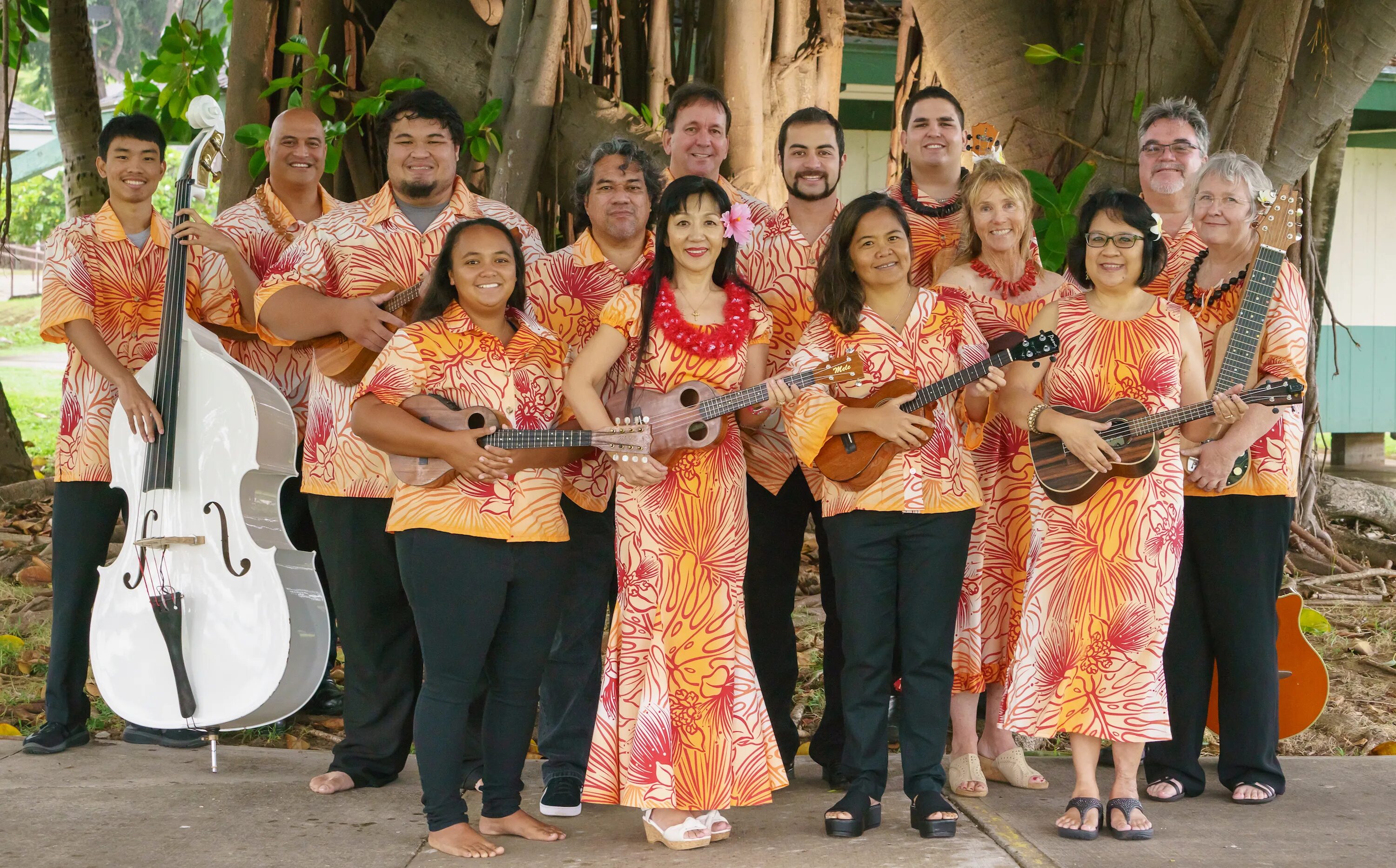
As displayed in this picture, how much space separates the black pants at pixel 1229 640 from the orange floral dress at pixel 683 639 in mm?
1208

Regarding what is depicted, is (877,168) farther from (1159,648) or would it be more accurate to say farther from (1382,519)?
(1159,648)

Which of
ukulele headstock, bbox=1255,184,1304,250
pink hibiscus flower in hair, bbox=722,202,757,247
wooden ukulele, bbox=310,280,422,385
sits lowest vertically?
wooden ukulele, bbox=310,280,422,385

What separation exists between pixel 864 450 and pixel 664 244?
2.41 feet

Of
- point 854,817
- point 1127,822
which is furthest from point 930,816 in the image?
point 1127,822

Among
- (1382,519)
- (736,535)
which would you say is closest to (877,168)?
(1382,519)

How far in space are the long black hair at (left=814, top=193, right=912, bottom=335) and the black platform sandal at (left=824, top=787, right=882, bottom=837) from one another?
1.18 m

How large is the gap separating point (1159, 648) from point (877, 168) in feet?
24.5

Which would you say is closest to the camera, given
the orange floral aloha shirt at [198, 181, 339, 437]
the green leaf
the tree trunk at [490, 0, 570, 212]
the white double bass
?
the white double bass

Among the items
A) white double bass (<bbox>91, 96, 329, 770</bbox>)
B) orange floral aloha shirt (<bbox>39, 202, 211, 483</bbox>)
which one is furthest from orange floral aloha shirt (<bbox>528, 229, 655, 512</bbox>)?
orange floral aloha shirt (<bbox>39, 202, 211, 483</bbox>)

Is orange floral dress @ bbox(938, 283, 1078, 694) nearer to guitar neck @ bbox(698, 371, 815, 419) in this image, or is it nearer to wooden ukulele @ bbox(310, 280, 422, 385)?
guitar neck @ bbox(698, 371, 815, 419)

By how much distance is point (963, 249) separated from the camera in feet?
12.5

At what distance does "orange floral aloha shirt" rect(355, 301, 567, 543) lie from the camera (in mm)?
3234

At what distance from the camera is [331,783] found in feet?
12.4

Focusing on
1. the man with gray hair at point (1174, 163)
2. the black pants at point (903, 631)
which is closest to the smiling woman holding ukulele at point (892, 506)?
the black pants at point (903, 631)
